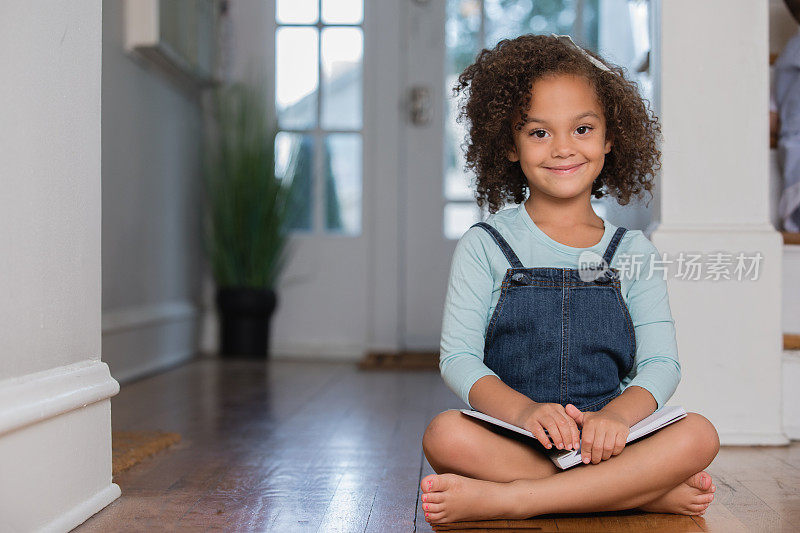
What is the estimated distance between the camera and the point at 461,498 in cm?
109

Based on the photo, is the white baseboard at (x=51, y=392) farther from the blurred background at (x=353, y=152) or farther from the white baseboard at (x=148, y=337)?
the blurred background at (x=353, y=152)

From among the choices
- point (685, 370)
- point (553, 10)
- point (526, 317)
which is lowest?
point (685, 370)

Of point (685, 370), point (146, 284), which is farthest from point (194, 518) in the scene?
point (146, 284)

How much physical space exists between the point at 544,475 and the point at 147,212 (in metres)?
2.16

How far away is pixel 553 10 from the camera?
349cm

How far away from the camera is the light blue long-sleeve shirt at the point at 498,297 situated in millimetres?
1232

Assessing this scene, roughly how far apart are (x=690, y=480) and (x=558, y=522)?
0.20 metres

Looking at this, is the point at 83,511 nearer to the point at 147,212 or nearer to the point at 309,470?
the point at 309,470

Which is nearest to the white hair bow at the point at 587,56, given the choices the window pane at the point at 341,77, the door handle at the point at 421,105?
the door handle at the point at 421,105

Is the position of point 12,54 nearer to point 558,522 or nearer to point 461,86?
point 461,86

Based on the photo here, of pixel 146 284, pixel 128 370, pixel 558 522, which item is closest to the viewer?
pixel 558 522

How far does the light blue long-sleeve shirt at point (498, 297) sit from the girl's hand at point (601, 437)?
0.49 ft

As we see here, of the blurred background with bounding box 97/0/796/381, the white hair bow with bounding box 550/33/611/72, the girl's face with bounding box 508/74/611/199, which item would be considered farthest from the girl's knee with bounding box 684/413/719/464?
the blurred background with bounding box 97/0/796/381

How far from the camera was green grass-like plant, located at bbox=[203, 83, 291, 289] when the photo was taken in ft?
11.0
